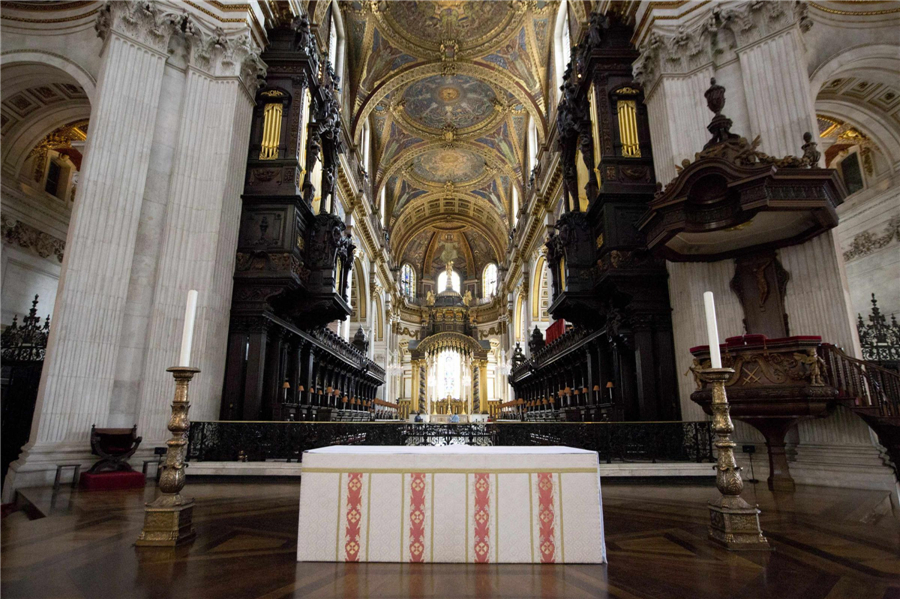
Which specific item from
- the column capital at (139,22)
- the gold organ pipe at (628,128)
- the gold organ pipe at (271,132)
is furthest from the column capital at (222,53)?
the gold organ pipe at (628,128)

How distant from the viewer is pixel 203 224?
26.3 ft

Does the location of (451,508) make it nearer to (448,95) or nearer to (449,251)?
(448,95)

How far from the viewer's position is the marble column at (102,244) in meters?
6.23

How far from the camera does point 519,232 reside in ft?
80.2

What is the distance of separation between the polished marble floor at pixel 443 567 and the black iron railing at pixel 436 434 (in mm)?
2764

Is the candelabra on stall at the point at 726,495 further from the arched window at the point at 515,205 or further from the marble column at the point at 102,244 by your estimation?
the arched window at the point at 515,205

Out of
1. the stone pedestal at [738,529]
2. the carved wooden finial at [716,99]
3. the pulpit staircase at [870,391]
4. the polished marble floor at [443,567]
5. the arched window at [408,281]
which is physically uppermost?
the arched window at [408,281]

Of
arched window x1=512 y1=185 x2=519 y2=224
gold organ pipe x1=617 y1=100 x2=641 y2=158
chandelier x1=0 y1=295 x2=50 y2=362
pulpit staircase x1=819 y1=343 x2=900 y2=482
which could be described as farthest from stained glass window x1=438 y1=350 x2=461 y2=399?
pulpit staircase x1=819 y1=343 x2=900 y2=482

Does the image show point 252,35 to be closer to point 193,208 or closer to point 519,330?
point 193,208

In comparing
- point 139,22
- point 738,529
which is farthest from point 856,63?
point 139,22

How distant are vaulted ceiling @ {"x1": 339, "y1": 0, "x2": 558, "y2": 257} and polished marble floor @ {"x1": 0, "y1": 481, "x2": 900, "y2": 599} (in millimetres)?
18196

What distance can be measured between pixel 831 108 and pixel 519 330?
18.2 meters

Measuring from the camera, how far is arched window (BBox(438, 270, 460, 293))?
121 ft

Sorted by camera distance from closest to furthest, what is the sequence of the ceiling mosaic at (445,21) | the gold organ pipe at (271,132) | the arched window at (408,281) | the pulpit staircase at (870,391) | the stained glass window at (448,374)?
the pulpit staircase at (870,391) < the gold organ pipe at (271,132) < the ceiling mosaic at (445,21) < the stained glass window at (448,374) < the arched window at (408,281)
